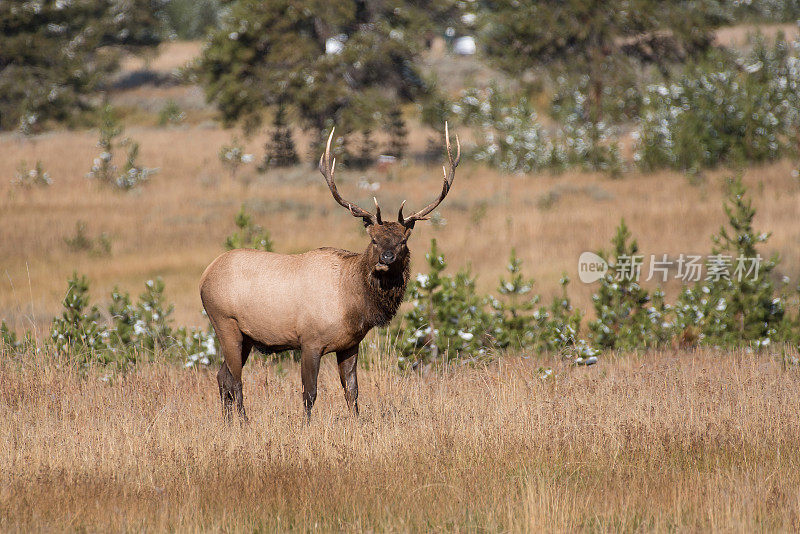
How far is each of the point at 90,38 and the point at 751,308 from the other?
147 feet

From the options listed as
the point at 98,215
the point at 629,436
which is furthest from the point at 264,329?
the point at 98,215

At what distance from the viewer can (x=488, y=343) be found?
10445 millimetres

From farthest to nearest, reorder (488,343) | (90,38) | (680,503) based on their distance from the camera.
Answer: (90,38), (488,343), (680,503)

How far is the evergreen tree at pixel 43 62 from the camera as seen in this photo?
40719mm

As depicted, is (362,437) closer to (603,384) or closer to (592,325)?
(603,384)

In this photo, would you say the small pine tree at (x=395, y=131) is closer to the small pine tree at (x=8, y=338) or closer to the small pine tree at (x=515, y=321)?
the small pine tree at (x=515, y=321)

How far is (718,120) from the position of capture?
27.5 meters

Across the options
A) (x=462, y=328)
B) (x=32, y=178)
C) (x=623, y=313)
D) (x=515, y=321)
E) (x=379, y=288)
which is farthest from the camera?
(x=32, y=178)

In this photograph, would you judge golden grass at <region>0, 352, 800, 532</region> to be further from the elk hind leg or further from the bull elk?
the bull elk

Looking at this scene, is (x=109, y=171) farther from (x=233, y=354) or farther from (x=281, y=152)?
(x=233, y=354)

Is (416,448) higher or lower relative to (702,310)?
lower

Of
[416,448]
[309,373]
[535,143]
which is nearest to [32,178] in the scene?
[535,143]

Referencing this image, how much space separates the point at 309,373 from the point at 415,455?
1267 millimetres

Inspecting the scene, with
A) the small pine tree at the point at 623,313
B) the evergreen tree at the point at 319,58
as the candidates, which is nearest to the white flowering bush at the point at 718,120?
the evergreen tree at the point at 319,58
